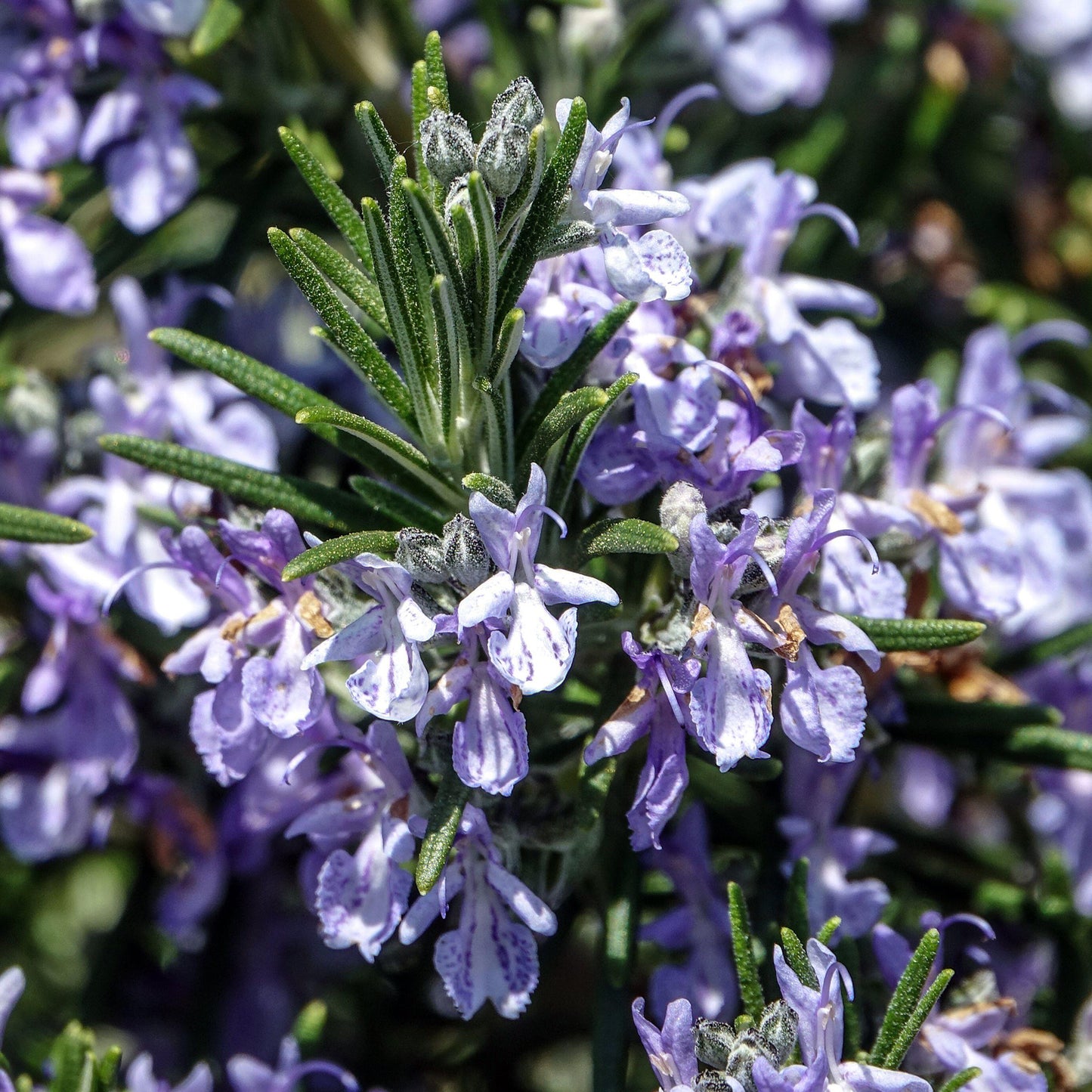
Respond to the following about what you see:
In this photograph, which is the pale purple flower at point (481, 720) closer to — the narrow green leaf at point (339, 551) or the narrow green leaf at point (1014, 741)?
the narrow green leaf at point (339, 551)

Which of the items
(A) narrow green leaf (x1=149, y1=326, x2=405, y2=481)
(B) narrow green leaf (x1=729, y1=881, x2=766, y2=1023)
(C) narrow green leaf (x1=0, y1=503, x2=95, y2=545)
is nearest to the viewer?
(B) narrow green leaf (x1=729, y1=881, x2=766, y2=1023)

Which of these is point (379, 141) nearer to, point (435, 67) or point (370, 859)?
point (435, 67)

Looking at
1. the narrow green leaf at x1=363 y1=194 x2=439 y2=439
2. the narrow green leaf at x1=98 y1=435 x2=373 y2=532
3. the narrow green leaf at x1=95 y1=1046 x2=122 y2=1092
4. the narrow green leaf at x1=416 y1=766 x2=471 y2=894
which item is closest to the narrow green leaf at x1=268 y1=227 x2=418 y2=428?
the narrow green leaf at x1=363 y1=194 x2=439 y2=439

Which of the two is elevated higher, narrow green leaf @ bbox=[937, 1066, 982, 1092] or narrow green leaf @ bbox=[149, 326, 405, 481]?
narrow green leaf @ bbox=[149, 326, 405, 481]

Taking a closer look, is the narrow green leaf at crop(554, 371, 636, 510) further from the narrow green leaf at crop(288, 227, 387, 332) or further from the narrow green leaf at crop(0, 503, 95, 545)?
the narrow green leaf at crop(0, 503, 95, 545)

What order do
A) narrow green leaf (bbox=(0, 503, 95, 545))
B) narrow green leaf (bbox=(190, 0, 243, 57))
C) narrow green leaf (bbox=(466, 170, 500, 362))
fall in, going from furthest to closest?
narrow green leaf (bbox=(190, 0, 243, 57))
narrow green leaf (bbox=(0, 503, 95, 545))
narrow green leaf (bbox=(466, 170, 500, 362))

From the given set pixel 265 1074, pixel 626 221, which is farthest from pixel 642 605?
pixel 265 1074

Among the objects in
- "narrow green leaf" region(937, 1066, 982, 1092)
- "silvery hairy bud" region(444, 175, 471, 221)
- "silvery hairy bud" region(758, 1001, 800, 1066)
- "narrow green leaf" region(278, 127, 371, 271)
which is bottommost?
"narrow green leaf" region(937, 1066, 982, 1092)

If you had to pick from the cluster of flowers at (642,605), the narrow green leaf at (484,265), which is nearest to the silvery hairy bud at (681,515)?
the cluster of flowers at (642,605)

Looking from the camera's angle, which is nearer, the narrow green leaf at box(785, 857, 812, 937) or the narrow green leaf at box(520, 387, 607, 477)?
the narrow green leaf at box(520, 387, 607, 477)
